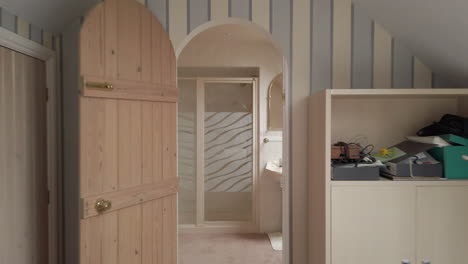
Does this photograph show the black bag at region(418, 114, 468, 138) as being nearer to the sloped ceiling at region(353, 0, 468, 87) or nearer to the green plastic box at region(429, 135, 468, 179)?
the green plastic box at region(429, 135, 468, 179)

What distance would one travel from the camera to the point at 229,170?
151 inches

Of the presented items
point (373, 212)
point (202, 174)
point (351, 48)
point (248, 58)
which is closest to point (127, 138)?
point (373, 212)

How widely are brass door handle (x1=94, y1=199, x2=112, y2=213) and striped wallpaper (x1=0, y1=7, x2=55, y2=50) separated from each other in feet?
3.20

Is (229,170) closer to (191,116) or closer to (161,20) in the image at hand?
(191,116)

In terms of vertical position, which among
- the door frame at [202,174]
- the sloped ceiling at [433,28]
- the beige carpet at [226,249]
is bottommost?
the beige carpet at [226,249]

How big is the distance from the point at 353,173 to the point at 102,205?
1311 millimetres

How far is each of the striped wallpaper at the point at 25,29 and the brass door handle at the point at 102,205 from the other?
0.98 metres

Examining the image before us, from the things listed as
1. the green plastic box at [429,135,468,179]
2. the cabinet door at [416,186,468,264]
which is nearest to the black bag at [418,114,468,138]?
the green plastic box at [429,135,468,179]

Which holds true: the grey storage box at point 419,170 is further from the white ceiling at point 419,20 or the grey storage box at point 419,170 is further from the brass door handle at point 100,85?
the brass door handle at point 100,85

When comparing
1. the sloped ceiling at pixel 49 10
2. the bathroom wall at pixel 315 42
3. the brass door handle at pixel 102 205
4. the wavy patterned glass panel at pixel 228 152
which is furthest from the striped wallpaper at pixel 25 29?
the wavy patterned glass panel at pixel 228 152

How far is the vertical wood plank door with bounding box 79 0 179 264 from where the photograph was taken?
1557 millimetres

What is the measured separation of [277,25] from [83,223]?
1617 mm

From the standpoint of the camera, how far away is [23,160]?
173 centimetres

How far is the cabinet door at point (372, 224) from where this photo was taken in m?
1.66
